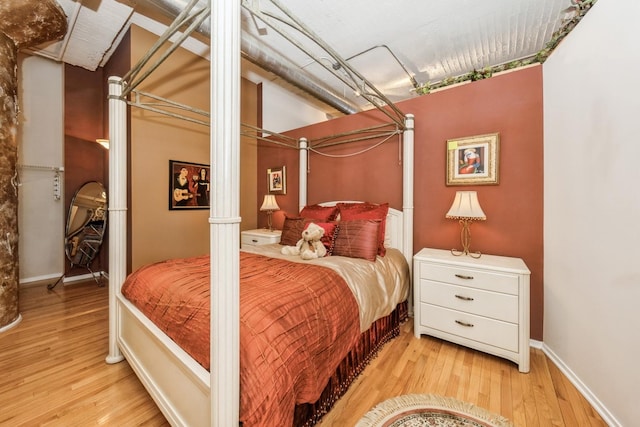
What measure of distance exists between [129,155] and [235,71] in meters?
2.72

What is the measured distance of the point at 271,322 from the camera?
1151 millimetres

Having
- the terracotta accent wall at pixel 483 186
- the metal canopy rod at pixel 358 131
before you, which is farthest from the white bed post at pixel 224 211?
the terracotta accent wall at pixel 483 186

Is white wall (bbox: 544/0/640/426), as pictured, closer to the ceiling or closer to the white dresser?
the white dresser

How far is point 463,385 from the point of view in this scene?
1.66 m

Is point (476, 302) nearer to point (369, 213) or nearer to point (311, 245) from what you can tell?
point (369, 213)

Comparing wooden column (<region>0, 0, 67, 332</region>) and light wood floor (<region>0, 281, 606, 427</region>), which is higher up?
wooden column (<region>0, 0, 67, 332</region>)

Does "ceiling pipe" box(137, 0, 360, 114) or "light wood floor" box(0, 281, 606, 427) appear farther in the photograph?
"ceiling pipe" box(137, 0, 360, 114)

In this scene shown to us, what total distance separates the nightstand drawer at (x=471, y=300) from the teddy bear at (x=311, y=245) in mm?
949

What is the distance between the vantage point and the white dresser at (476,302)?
1795 mm

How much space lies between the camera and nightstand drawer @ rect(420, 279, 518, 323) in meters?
1.83

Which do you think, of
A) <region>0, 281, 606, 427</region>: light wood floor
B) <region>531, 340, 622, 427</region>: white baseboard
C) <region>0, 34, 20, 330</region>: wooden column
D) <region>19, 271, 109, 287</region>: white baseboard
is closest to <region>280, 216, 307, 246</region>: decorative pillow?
<region>0, 281, 606, 427</region>: light wood floor

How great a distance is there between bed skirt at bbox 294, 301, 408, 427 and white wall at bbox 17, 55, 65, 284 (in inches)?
176

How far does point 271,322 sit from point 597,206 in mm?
1972

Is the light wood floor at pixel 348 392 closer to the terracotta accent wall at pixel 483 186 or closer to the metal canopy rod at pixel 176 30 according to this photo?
the terracotta accent wall at pixel 483 186
